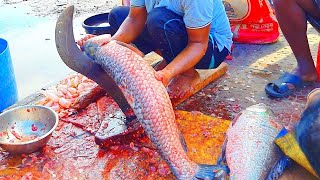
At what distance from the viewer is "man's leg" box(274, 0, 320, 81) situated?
10.8 feet

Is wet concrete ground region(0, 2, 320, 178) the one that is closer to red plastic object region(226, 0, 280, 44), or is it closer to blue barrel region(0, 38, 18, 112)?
red plastic object region(226, 0, 280, 44)

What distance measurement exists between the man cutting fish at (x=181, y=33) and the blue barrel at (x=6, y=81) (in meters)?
1.01

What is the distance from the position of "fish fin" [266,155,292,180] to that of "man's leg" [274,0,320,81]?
1283 mm

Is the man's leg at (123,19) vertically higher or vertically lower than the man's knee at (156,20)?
lower

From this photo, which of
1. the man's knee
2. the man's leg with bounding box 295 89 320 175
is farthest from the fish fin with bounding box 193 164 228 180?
the man's knee

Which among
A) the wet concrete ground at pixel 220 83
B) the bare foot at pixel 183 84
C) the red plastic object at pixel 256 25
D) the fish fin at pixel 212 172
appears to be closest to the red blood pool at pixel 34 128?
the wet concrete ground at pixel 220 83

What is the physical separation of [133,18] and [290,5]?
53.1 inches

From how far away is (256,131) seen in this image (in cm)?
247

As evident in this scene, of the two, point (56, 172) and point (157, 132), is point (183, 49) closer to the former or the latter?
point (157, 132)

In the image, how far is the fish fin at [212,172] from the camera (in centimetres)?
219

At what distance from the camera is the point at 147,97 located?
2.39 metres

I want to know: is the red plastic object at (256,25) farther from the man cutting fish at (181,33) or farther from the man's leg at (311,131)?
the man's leg at (311,131)

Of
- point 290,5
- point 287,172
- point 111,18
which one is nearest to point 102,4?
point 111,18

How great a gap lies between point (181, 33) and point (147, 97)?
3.15ft
